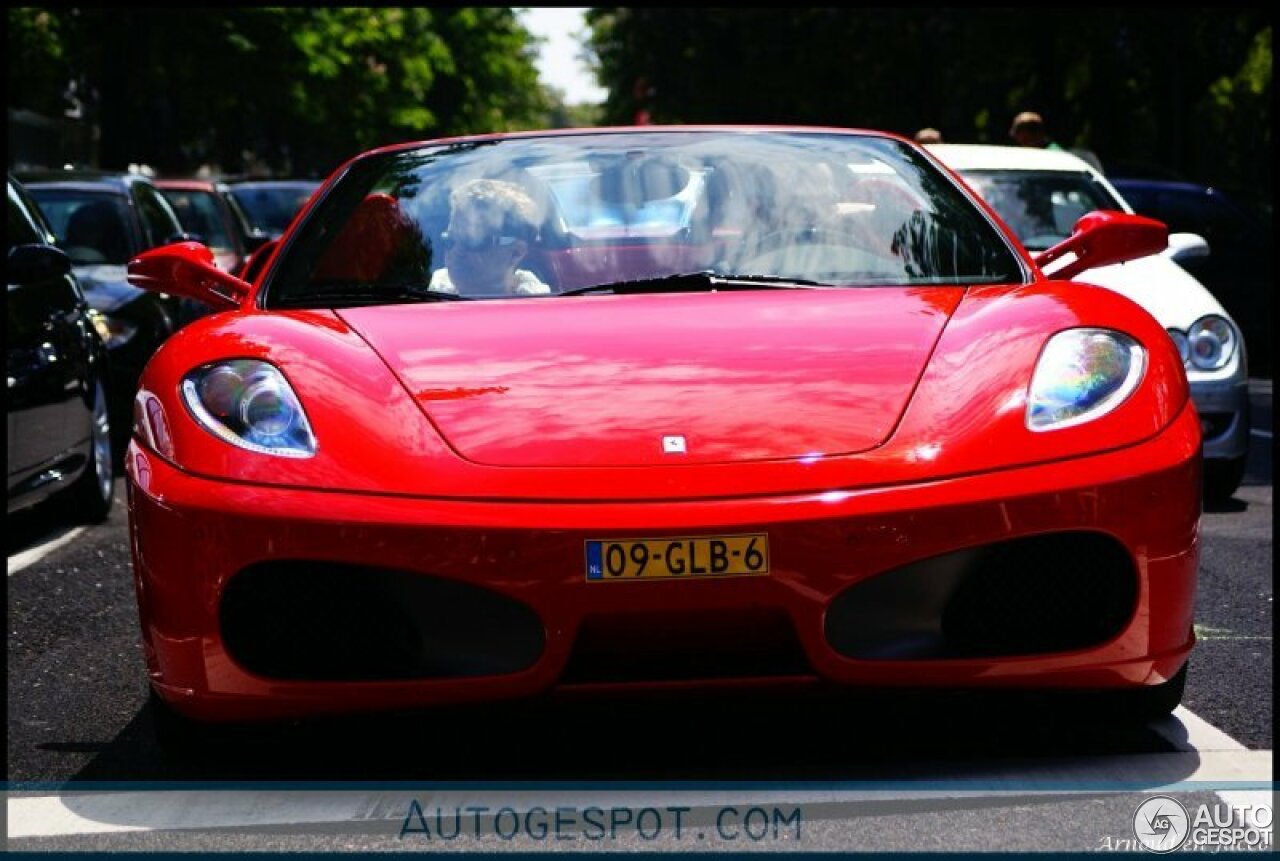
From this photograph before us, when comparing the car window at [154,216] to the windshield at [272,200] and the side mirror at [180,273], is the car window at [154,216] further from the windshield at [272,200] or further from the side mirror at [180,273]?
the windshield at [272,200]

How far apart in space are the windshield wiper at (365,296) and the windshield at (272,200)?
2022 cm

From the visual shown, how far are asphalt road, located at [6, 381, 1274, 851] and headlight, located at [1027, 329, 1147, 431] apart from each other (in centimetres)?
53

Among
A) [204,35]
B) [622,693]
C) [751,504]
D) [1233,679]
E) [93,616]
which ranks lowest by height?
[204,35]

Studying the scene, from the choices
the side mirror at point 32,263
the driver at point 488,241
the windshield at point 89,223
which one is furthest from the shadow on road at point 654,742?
the windshield at point 89,223

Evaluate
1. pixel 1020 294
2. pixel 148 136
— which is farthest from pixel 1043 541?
pixel 148 136

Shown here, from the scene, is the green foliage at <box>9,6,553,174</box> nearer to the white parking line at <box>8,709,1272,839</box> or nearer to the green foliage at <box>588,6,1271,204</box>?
the green foliage at <box>588,6,1271,204</box>

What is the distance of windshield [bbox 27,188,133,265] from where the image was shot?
12.7 m

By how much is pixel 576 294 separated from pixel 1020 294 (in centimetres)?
96

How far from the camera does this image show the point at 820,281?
5.22 meters

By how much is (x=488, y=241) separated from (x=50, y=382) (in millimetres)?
3390

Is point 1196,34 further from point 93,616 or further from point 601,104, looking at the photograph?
point 601,104

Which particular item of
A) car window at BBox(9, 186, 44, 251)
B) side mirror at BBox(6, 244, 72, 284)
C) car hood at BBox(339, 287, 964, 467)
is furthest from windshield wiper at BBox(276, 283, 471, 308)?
car window at BBox(9, 186, 44, 251)

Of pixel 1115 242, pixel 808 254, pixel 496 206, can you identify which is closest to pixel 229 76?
pixel 496 206

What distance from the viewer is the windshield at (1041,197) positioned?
36.4ft
